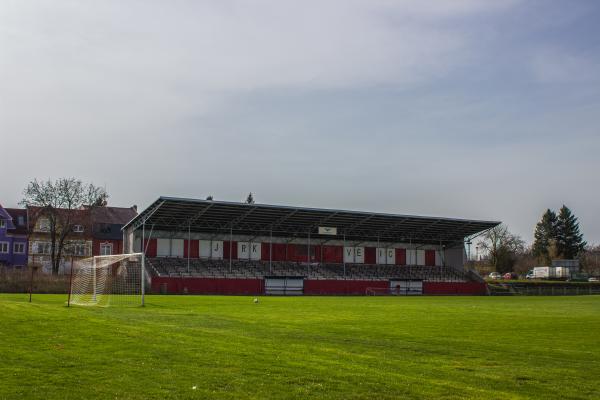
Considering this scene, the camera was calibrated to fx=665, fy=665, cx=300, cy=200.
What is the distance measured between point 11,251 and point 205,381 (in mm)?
85808

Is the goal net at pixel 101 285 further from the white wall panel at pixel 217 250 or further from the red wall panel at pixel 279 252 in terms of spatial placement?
the red wall panel at pixel 279 252

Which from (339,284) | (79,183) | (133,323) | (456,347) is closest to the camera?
(456,347)

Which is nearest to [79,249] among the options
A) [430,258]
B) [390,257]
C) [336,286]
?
[336,286]

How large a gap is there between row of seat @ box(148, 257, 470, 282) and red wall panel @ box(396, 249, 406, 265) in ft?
5.24

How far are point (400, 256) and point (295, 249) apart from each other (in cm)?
1581

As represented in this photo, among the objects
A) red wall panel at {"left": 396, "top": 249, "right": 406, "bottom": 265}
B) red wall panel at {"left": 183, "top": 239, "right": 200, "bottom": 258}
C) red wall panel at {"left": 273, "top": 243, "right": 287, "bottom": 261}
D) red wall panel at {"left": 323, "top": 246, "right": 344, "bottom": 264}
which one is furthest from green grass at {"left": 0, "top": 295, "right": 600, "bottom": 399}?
red wall panel at {"left": 396, "top": 249, "right": 406, "bottom": 265}

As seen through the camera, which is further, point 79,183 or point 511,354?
point 79,183

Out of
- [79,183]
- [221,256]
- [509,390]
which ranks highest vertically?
[79,183]

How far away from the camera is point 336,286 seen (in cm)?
7781

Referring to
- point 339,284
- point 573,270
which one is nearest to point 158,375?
point 339,284

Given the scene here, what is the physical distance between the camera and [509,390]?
11.2 m

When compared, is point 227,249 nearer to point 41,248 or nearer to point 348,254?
point 348,254

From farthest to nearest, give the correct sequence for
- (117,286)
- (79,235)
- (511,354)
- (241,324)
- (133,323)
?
(79,235), (117,286), (241,324), (133,323), (511,354)

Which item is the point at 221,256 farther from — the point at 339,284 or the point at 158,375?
the point at 158,375
